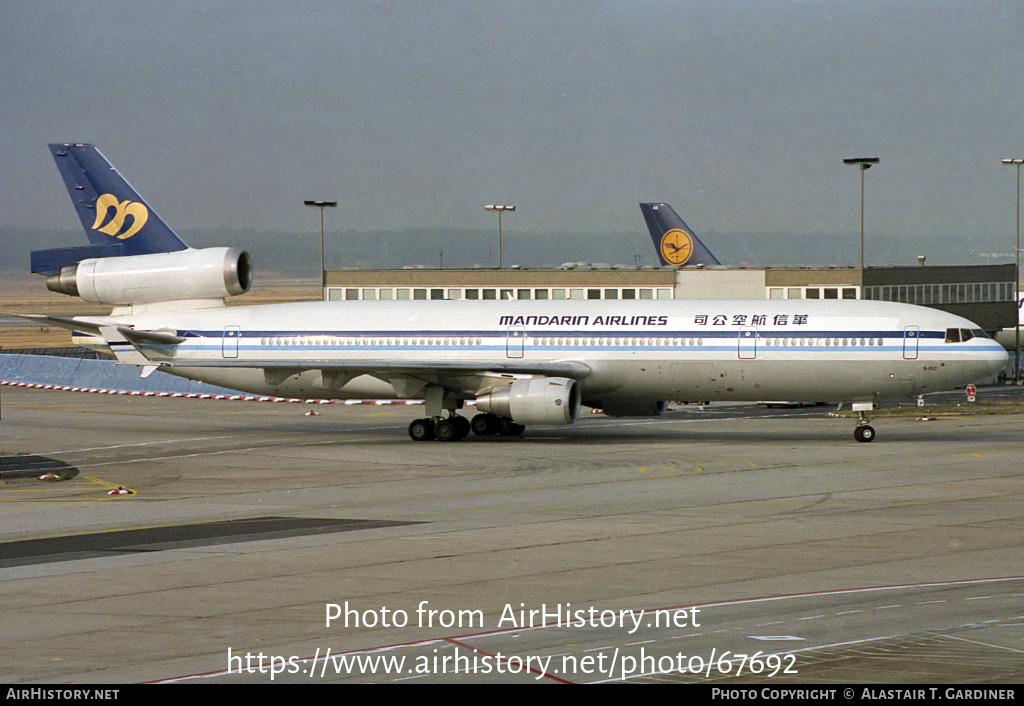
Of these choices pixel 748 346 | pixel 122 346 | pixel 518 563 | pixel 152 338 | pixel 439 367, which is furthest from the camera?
pixel 122 346

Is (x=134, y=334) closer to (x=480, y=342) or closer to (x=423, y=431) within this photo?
(x=423, y=431)

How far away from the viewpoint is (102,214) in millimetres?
43219

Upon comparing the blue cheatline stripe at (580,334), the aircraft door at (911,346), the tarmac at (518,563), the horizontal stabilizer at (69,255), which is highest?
the horizontal stabilizer at (69,255)

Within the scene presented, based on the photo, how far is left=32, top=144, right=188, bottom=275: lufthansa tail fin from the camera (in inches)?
1695

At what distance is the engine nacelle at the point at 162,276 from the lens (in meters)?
42.6

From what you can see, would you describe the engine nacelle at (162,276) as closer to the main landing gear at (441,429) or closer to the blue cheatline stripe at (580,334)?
the blue cheatline stripe at (580,334)

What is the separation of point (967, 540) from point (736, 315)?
18309 millimetres

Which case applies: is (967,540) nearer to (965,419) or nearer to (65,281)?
(965,419)

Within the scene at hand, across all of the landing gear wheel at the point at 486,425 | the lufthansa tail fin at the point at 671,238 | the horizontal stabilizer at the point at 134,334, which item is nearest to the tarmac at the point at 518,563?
the landing gear wheel at the point at 486,425

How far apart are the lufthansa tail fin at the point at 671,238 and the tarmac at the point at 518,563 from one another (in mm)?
41118

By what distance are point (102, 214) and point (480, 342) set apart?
14.7 metres

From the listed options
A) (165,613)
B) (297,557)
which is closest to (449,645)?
(165,613)

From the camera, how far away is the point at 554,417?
36.9m

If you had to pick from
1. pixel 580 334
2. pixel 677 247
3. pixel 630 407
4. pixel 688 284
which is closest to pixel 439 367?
pixel 580 334
